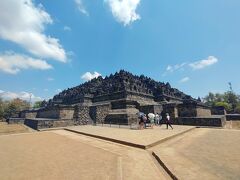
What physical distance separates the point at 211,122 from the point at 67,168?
45.5 feet

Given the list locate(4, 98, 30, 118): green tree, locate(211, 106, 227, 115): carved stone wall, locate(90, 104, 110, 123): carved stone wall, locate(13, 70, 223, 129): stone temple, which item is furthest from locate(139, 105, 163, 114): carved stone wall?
locate(4, 98, 30, 118): green tree

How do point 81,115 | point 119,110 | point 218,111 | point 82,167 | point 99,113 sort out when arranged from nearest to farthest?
1. point 82,167
2. point 81,115
3. point 99,113
4. point 119,110
5. point 218,111

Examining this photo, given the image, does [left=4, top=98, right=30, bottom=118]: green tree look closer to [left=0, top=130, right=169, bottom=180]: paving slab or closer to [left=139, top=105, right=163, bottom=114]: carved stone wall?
[left=139, top=105, right=163, bottom=114]: carved stone wall

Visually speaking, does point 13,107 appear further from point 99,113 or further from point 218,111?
point 218,111

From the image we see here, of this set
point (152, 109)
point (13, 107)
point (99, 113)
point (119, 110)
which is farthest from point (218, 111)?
point (13, 107)

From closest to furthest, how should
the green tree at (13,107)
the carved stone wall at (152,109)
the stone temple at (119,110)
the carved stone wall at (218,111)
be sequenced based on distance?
the stone temple at (119,110) → the carved stone wall at (152,109) → the carved stone wall at (218,111) → the green tree at (13,107)

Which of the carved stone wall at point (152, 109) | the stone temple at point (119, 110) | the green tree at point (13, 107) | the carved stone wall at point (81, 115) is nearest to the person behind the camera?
the stone temple at point (119, 110)

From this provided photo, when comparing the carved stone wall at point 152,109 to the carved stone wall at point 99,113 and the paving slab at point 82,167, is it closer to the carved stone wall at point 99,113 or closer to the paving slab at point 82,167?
the carved stone wall at point 99,113

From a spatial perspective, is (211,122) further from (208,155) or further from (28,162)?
(28,162)

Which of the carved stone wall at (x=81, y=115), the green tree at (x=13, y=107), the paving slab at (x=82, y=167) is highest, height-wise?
the green tree at (x=13, y=107)

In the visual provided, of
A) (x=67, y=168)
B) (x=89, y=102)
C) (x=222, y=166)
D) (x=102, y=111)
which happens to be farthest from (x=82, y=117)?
(x=222, y=166)

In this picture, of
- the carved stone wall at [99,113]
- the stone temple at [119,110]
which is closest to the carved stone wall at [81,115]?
the stone temple at [119,110]

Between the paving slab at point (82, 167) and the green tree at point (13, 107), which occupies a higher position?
the green tree at point (13, 107)

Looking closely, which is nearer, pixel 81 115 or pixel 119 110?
pixel 81 115
